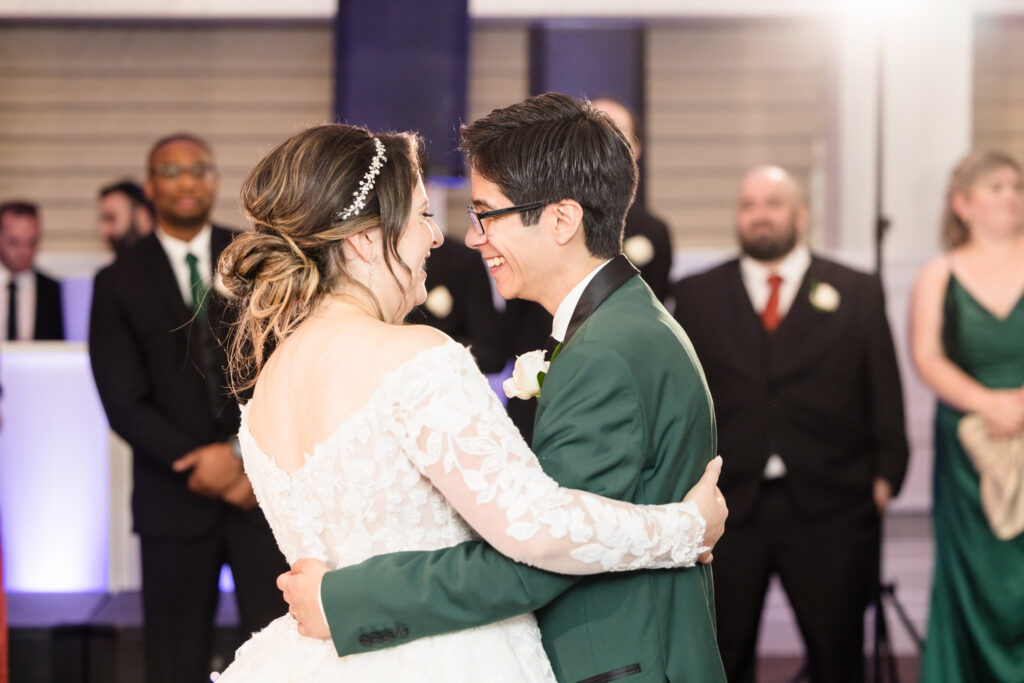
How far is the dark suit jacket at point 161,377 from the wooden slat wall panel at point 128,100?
3.42 m

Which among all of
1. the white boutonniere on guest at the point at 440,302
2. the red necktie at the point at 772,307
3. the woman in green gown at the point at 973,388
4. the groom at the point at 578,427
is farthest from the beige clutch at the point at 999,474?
the groom at the point at 578,427

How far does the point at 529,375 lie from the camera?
2107mm

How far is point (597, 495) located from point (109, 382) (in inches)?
91.3

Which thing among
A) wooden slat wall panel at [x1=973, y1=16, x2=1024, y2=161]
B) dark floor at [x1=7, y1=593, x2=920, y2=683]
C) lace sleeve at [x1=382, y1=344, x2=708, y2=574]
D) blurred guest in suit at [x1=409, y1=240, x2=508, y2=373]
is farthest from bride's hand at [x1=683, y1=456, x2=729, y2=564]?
wooden slat wall panel at [x1=973, y1=16, x2=1024, y2=161]

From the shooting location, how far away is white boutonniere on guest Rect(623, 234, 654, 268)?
389 centimetres

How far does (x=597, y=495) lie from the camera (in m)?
1.77

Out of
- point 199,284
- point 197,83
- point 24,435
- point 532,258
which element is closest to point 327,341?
point 532,258

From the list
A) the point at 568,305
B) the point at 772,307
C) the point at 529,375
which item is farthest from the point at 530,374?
the point at 772,307

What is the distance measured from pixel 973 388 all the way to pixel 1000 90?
3.65 metres

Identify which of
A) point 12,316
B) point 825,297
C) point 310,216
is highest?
point 310,216

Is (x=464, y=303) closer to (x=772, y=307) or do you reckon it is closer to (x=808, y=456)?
(x=772, y=307)

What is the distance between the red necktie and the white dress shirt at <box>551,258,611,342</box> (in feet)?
6.84

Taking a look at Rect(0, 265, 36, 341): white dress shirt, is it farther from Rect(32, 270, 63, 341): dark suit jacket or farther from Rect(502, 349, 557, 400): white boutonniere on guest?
Rect(502, 349, 557, 400): white boutonniere on guest

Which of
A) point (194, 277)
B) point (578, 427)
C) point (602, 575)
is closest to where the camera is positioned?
point (578, 427)
